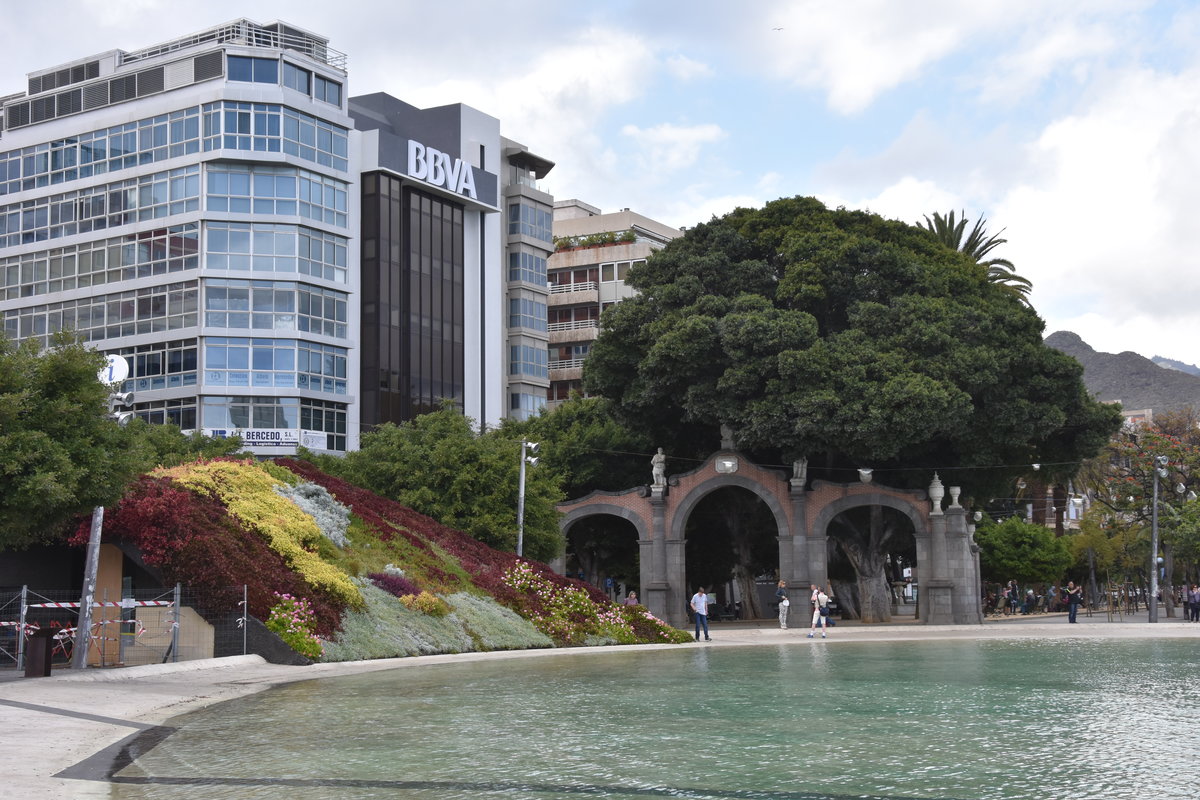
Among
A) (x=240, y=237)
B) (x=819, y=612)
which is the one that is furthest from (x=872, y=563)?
(x=240, y=237)

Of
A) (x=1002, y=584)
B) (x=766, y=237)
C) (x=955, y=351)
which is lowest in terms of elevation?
(x=1002, y=584)

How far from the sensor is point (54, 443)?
71.4 feet

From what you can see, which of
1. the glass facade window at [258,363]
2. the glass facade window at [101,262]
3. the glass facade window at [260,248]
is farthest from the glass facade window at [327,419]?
the glass facade window at [101,262]

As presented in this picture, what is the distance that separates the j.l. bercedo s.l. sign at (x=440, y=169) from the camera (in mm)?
68812

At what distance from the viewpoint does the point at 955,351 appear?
48.2 m

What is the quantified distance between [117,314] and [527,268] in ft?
87.4

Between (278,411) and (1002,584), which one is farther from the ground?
(278,411)

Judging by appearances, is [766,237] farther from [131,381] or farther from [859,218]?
[131,381]

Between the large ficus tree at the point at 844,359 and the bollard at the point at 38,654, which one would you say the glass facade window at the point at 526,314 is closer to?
the large ficus tree at the point at 844,359

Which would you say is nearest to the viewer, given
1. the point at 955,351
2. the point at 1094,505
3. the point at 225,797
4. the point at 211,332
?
the point at 225,797

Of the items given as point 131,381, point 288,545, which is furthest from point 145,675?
point 131,381

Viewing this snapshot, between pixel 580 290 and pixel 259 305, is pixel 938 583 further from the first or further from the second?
pixel 580 290

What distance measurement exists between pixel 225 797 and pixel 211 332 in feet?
168

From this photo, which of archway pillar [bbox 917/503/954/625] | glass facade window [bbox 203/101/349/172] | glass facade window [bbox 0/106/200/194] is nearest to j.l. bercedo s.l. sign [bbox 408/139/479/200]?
glass facade window [bbox 203/101/349/172]
